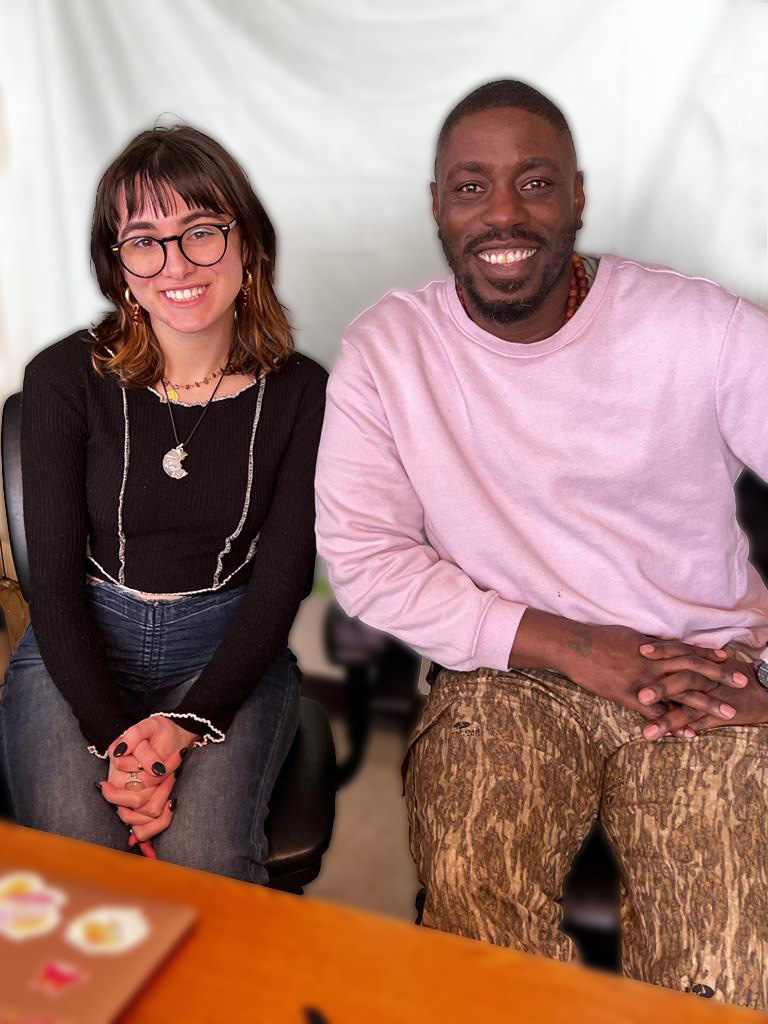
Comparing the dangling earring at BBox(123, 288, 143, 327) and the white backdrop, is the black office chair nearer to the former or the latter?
the dangling earring at BBox(123, 288, 143, 327)

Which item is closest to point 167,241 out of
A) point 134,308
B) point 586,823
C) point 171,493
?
point 134,308

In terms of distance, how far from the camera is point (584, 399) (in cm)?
163

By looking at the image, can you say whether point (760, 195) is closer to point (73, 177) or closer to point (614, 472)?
point (614, 472)

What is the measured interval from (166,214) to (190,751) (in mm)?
787

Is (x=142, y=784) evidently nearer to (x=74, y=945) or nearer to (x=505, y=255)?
(x=74, y=945)

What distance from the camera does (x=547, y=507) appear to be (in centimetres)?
165

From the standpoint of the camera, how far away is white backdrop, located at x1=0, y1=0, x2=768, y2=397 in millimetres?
2086

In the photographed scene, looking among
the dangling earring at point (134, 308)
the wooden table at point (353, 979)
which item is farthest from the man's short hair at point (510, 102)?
the wooden table at point (353, 979)

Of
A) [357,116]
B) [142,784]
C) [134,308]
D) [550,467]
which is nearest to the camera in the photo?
[142,784]

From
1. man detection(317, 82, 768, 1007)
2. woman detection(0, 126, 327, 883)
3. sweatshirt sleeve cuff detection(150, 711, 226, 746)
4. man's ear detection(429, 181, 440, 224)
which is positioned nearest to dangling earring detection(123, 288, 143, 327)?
woman detection(0, 126, 327, 883)

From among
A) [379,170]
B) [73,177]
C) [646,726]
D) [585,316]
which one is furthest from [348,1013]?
[73,177]

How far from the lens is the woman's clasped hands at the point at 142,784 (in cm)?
153

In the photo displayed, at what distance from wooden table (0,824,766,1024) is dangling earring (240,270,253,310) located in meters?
1.01

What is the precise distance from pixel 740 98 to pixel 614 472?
857 millimetres
